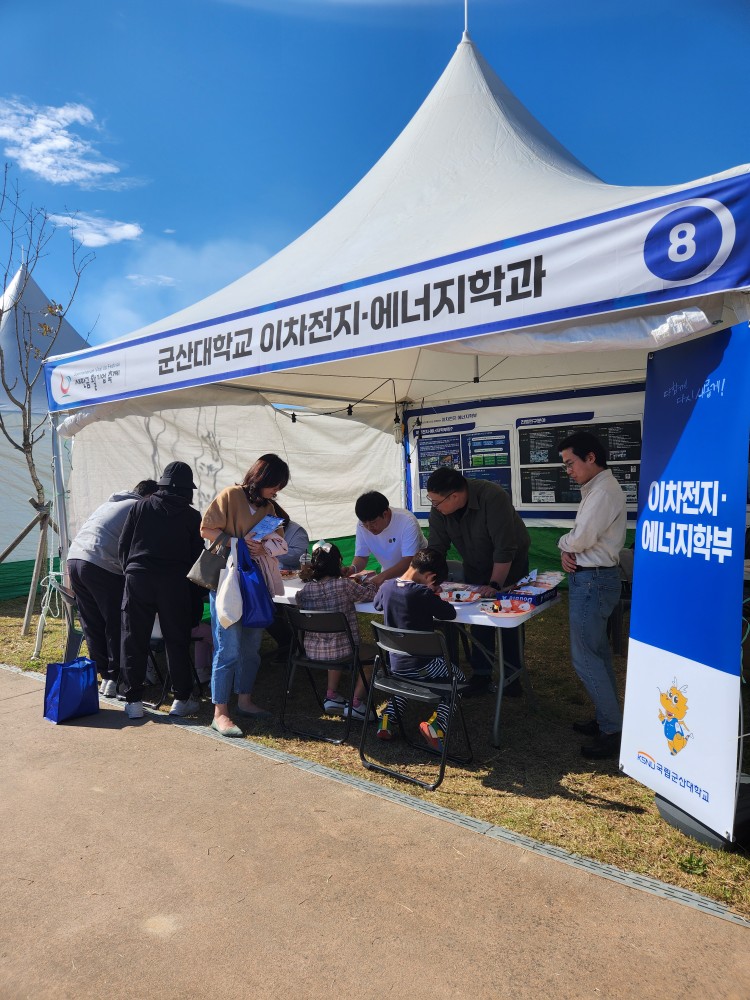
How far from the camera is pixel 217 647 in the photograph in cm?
399

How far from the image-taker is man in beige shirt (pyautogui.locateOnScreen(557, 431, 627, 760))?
3301mm

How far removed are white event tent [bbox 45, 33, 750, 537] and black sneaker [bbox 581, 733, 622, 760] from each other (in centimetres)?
194

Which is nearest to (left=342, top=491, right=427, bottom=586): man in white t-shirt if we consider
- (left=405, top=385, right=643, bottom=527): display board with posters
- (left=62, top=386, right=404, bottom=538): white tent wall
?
(left=62, top=386, right=404, bottom=538): white tent wall

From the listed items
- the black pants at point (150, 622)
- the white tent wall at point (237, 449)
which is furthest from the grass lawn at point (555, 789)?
the white tent wall at point (237, 449)

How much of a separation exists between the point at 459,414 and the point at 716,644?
5.11 meters

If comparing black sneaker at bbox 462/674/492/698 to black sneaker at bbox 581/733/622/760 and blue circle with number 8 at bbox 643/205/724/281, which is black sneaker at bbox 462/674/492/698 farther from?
blue circle with number 8 at bbox 643/205/724/281

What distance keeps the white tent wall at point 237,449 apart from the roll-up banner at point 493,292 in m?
0.91

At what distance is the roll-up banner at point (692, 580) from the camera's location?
2.37 metres

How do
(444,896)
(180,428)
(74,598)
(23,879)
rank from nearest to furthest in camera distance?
(444,896) < (23,879) < (74,598) < (180,428)

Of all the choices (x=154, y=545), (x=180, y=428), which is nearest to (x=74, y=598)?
(x=154, y=545)

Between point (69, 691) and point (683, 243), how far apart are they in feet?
13.0

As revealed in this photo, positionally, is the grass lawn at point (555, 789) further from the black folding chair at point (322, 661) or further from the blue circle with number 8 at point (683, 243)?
the blue circle with number 8 at point (683, 243)

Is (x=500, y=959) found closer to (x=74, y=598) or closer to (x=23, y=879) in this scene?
(x=23, y=879)

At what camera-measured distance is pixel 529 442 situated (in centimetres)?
691
